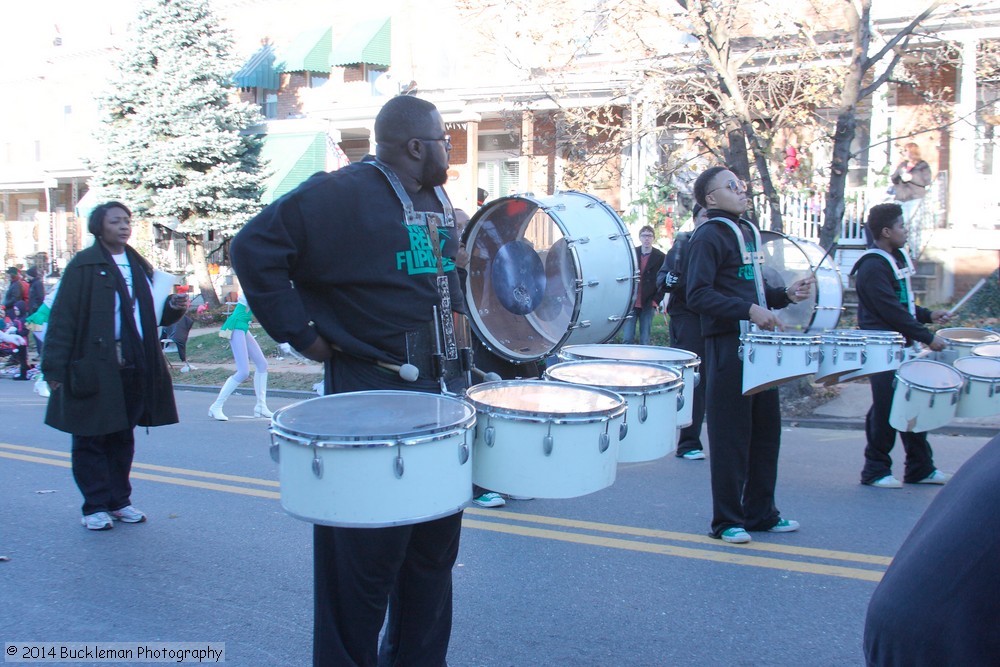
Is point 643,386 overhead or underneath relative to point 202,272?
overhead

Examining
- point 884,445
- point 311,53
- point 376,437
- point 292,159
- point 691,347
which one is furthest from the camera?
point 311,53

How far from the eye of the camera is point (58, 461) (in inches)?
331

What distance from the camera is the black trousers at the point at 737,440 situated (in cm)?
527

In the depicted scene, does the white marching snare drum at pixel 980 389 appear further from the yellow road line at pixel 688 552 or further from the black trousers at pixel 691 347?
the black trousers at pixel 691 347

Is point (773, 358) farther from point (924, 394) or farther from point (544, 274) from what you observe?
point (924, 394)

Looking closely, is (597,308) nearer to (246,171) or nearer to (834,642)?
(834,642)

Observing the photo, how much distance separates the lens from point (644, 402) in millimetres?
3664

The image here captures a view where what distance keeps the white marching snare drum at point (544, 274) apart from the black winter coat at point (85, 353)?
2.37 m

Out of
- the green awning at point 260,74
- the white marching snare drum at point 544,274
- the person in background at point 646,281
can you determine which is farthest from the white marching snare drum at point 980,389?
the green awning at point 260,74

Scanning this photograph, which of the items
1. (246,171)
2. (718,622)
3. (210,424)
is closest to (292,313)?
(718,622)

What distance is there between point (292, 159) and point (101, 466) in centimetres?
1953

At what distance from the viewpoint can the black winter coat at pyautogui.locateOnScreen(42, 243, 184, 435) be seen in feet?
19.2

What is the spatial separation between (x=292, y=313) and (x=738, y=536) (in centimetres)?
337

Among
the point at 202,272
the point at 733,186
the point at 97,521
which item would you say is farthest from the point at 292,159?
the point at 733,186
